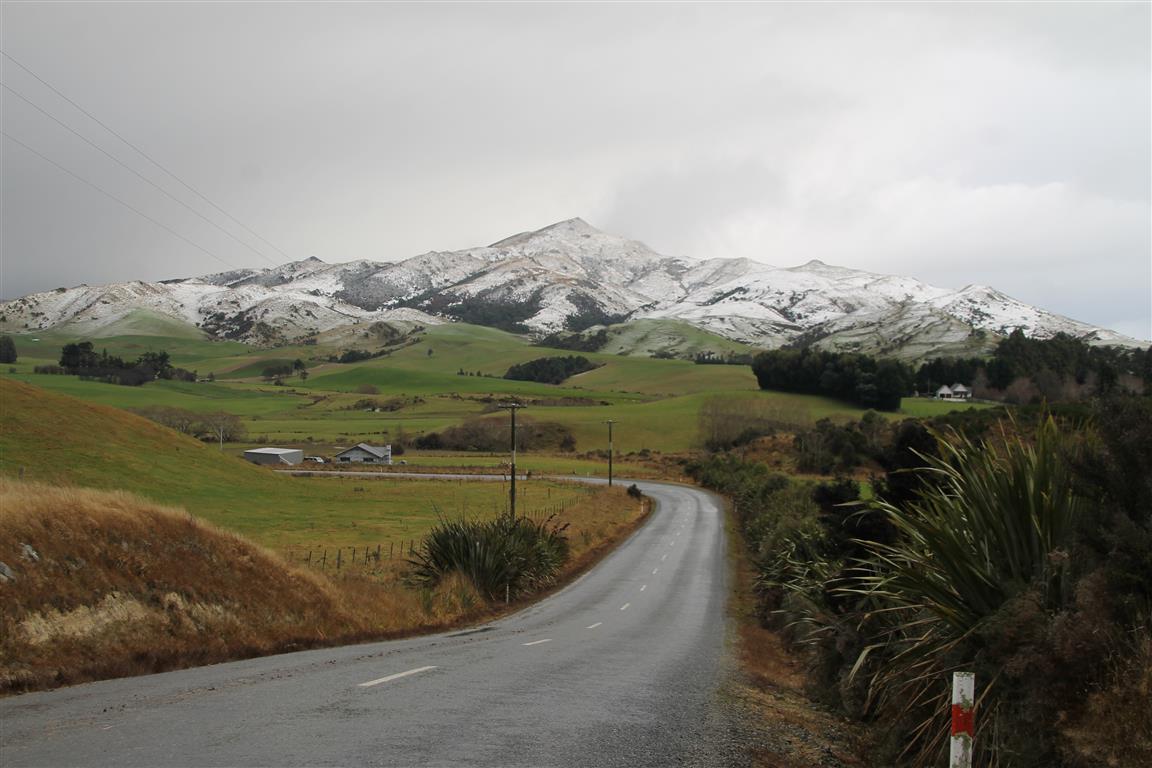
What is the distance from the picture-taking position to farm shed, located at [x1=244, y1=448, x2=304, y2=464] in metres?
100

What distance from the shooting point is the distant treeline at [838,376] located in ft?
456

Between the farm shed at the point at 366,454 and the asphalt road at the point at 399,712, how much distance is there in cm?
9262

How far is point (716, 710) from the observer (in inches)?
476

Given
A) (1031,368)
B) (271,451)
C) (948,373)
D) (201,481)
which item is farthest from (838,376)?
(201,481)

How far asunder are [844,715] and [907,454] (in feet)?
16.6

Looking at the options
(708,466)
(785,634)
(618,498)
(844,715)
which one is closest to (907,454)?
(844,715)

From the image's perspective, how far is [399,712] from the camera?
10.1m

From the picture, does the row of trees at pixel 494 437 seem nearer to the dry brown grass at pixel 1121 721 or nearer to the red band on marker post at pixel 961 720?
the red band on marker post at pixel 961 720

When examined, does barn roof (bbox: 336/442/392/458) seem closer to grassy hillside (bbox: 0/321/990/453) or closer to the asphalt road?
grassy hillside (bbox: 0/321/990/453)

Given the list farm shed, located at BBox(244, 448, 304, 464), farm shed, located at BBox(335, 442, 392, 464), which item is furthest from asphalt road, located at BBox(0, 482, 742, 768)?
farm shed, located at BBox(335, 442, 392, 464)

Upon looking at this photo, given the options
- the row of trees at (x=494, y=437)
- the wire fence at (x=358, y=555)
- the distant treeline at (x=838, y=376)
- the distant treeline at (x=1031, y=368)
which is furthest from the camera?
the distant treeline at (x=1031, y=368)

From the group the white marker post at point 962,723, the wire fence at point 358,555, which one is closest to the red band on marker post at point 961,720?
the white marker post at point 962,723

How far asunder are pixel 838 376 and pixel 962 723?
142416 mm

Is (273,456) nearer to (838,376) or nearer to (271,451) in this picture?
(271,451)
